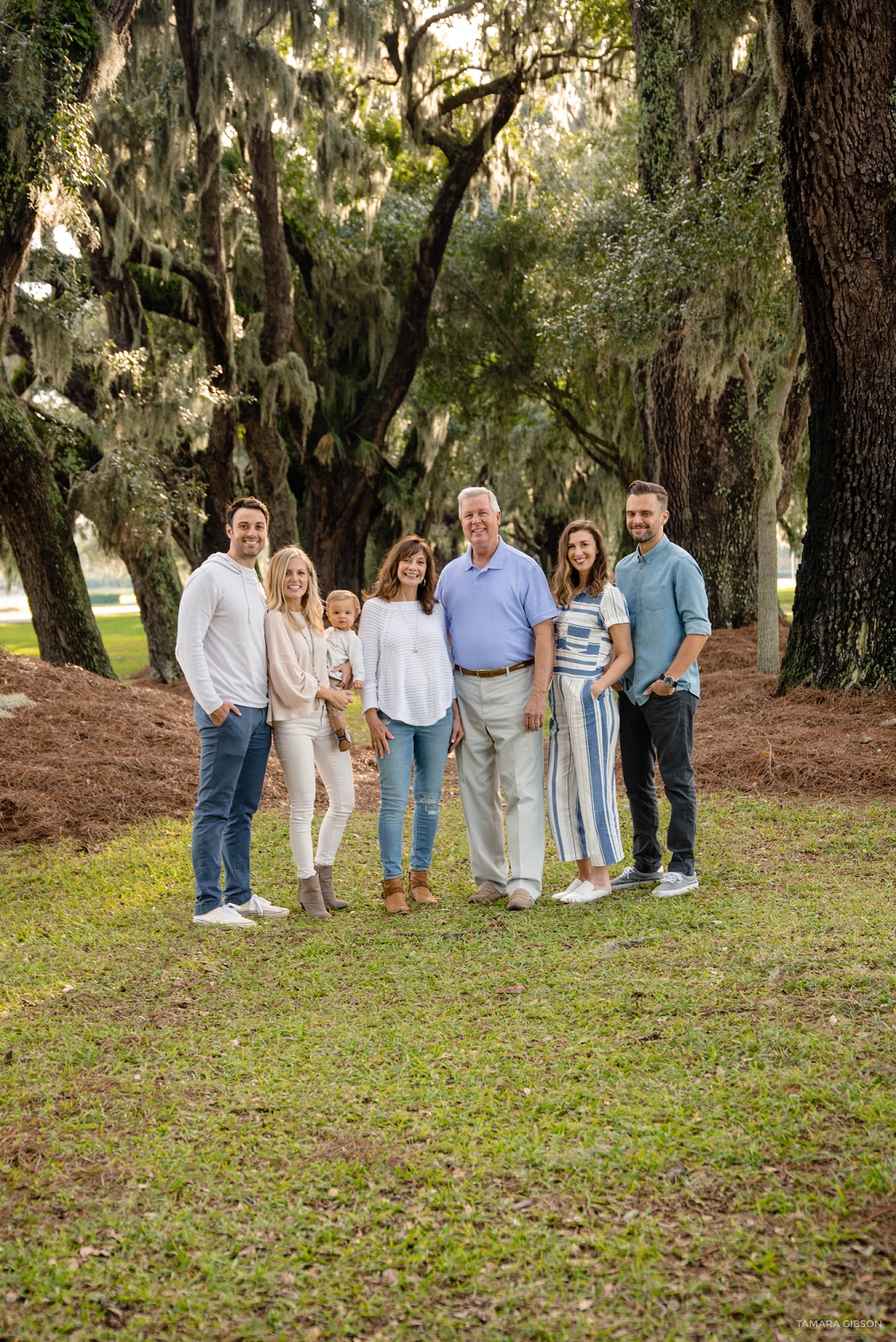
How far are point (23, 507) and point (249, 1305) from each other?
9.93 metres

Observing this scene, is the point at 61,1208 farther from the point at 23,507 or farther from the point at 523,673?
the point at 23,507

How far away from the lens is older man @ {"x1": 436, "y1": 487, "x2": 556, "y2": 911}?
518cm

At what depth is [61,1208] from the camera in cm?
279

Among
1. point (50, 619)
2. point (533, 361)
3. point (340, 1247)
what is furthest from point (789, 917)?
point (533, 361)

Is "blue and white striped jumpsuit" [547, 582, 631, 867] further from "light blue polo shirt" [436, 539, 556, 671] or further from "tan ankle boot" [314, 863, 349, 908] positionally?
"tan ankle boot" [314, 863, 349, 908]

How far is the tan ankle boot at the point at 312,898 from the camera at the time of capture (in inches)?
209

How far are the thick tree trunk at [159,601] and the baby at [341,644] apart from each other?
32.5 ft

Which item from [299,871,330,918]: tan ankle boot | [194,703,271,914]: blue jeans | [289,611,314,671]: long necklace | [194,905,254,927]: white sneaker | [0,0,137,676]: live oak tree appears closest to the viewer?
[194,703,271,914]: blue jeans

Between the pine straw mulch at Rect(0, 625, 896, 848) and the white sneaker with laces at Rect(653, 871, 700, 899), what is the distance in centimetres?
214

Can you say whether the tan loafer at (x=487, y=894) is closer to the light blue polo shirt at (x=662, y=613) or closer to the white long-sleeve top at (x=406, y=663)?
the white long-sleeve top at (x=406, y=663)

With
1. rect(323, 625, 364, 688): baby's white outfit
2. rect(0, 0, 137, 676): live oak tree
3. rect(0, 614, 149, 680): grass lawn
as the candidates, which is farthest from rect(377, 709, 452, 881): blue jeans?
rect(0, 614, 149, 680): grass lawn

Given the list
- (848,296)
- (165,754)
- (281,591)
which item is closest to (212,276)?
(165,754)

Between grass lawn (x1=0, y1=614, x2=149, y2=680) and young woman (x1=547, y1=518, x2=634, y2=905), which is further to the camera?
grass lawn (x1=0, y1=614, x2=149, y2=680)

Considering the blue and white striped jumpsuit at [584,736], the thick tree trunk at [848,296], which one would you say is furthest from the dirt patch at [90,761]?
the thick tree trunk at [848,296]
